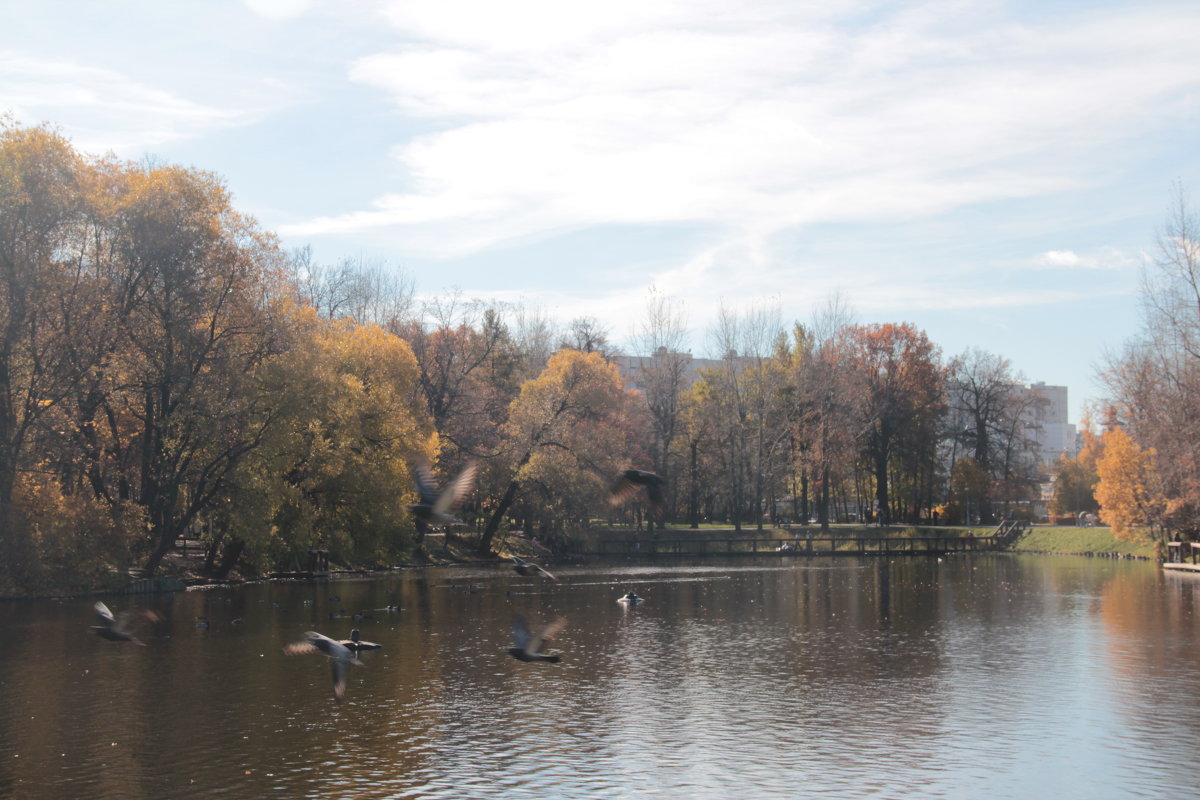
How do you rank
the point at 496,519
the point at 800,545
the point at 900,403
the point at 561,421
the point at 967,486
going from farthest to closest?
the point at 967,486 → the point at 900,403 → the point at 800,545 → the point at 496,519 → the point at 561,421

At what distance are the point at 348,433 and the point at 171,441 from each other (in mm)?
8755

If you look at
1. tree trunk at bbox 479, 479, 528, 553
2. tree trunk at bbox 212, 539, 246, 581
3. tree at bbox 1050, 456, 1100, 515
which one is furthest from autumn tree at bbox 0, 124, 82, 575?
tree at bbox 1050, 456, 1100, 515

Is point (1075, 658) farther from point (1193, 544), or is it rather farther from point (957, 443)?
point (957, 443)

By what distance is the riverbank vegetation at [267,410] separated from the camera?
1556 inches

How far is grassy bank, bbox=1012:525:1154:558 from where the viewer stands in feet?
223

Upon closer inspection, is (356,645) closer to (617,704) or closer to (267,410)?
(617,704)

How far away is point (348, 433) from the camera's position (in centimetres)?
5031

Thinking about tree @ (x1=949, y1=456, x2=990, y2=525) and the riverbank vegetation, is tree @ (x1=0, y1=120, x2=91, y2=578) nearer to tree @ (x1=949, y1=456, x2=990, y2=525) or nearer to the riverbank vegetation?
the riverbank vegetation

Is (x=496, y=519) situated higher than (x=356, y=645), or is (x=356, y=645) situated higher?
(x=496, y=519)

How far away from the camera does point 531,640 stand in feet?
84.1

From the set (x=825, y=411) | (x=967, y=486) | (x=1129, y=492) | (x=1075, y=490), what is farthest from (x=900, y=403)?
(x=1075, y=490)

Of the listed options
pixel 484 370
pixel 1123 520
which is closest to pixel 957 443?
pixel 1123 520

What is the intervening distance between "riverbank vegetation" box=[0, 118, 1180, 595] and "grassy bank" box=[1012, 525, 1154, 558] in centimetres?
401

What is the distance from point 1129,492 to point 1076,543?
11.2 m
